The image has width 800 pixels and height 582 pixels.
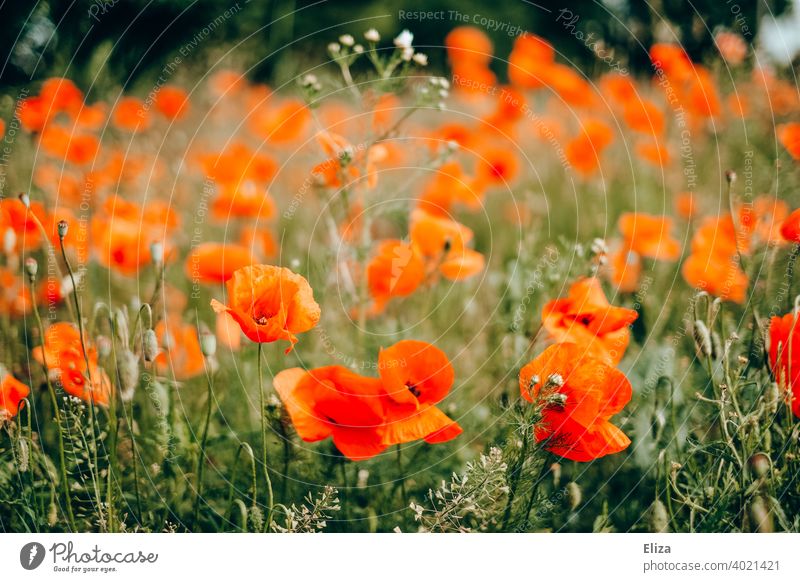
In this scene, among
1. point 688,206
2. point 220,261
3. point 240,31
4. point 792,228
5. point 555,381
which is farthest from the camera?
point 240,31

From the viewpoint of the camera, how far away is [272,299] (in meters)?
0.98

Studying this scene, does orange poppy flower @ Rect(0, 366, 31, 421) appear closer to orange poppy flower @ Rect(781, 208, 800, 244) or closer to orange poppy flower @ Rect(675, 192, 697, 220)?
orange poppy flower @ Rect(781, 208, 800, 244)

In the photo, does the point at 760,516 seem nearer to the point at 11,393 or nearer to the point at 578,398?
the point at 578,398

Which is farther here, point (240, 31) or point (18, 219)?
point (240, 31)

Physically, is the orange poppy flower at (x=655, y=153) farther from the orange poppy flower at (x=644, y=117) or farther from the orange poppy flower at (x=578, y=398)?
the orange poppy flower at (x=578, y=398)

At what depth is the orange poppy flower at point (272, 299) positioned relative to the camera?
0.93m

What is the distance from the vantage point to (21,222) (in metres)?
1.38

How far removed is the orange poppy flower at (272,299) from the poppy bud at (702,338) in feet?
1.67

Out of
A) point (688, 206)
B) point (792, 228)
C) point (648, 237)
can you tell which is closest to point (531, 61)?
point (688, 206)

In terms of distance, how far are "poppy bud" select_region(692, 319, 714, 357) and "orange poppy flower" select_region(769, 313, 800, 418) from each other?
0.12 metres

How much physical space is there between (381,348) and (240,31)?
189cm

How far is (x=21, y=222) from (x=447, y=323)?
87cm

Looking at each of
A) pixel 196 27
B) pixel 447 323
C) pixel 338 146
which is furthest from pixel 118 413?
pixel 196 27

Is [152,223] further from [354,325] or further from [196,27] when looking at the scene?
[196,27]
